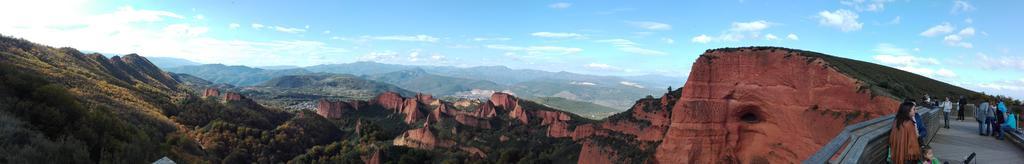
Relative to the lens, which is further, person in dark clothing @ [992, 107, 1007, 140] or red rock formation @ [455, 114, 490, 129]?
red rock formation @ [455, 114, 490, 129]

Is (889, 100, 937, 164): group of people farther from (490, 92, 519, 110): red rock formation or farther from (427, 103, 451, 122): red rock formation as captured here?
(490, 92, 519, 110): red rock formation

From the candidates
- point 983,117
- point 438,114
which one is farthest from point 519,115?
point 983,117

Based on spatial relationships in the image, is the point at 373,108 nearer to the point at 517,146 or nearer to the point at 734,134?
the point at 517,146

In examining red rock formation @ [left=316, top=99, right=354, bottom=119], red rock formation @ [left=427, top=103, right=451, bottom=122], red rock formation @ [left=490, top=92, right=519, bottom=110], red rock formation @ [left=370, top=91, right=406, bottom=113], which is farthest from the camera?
red rock formation @ [left=370, top=91, right=406, bottom=113]

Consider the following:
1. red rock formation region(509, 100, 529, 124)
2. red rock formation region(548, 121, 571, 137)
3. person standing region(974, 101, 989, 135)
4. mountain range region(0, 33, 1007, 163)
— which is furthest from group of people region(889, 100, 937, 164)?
red rock formation region(509, 100, 529, 124)

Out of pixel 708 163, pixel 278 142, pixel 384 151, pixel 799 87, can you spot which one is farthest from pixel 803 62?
pixel 278 142

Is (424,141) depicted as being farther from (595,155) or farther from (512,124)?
(595,155)
